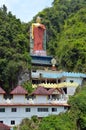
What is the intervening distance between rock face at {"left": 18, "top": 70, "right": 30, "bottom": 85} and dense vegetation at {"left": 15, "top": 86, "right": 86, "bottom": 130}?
6673mm

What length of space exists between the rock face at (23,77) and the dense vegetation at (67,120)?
6.67 m

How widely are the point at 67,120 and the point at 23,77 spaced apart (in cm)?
907

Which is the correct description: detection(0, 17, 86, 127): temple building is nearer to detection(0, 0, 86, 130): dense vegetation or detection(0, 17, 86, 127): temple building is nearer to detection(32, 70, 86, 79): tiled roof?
detection(32, 70, 86, 79): tiled roof

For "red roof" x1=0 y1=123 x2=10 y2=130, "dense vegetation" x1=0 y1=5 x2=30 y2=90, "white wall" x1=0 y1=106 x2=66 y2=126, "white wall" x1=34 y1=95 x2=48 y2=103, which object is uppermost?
"dense vegetation" x1=0 y1=5 x2=30 y2=90

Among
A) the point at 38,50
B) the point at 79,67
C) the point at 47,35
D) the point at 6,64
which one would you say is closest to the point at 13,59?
the point at 6,64

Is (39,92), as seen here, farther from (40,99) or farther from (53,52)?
(53,52)

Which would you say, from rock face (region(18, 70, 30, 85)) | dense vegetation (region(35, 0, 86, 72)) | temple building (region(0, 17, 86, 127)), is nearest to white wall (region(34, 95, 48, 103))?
temple building (region(0, 17, 86, 127))

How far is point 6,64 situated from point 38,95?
617 cm

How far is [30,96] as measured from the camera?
41.5 metres

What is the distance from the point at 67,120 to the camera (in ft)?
126

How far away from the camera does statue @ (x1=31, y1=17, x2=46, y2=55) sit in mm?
58531

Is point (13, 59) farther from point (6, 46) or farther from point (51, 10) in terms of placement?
point (51, 10)

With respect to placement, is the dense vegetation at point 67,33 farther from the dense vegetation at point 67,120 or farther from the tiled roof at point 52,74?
the dense vegetation at point 67,120

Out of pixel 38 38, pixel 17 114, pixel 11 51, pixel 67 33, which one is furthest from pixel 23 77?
pixel 38 38
